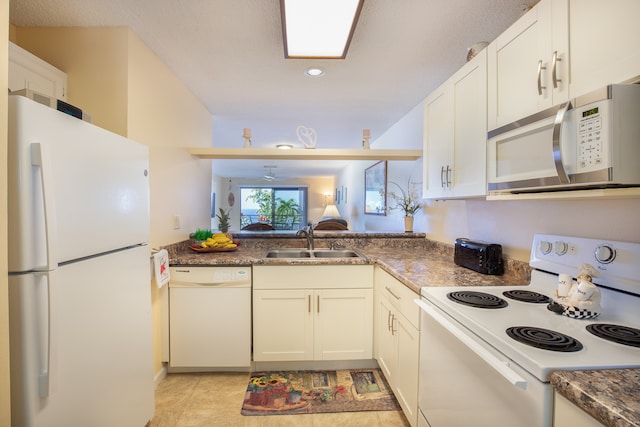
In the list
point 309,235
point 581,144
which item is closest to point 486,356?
point 581,144

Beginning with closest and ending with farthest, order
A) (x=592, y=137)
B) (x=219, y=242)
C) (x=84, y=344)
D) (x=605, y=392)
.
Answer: (x=605, y=392), (x=592, y=137), (x=84, y=344), (x=219, y=242)

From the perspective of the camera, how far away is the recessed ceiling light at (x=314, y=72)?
2066 mm

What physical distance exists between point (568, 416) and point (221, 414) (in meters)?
1.73

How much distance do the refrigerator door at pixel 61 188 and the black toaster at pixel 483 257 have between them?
1.84 metres

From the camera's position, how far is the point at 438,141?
6.16 feet

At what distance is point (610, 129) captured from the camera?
774mm

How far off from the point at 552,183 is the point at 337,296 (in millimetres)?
1494

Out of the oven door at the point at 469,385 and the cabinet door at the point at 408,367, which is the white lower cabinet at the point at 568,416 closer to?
the oven door at the point at 469,385

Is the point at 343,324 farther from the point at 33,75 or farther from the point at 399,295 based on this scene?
the point at 33,75

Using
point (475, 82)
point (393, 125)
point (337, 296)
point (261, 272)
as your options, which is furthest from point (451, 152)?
point (393, 125)

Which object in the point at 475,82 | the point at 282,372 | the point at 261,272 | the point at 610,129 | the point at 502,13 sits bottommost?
the point at 282,372

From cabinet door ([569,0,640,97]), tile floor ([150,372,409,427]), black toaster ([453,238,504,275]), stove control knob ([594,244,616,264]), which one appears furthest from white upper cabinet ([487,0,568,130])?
tile floor ([150,372,409,427])

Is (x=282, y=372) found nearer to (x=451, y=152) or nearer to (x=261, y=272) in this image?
(x=261, y=272)

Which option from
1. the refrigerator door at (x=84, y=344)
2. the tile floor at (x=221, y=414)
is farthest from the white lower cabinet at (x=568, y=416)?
the refrigerator door at (x=84, y=344)
